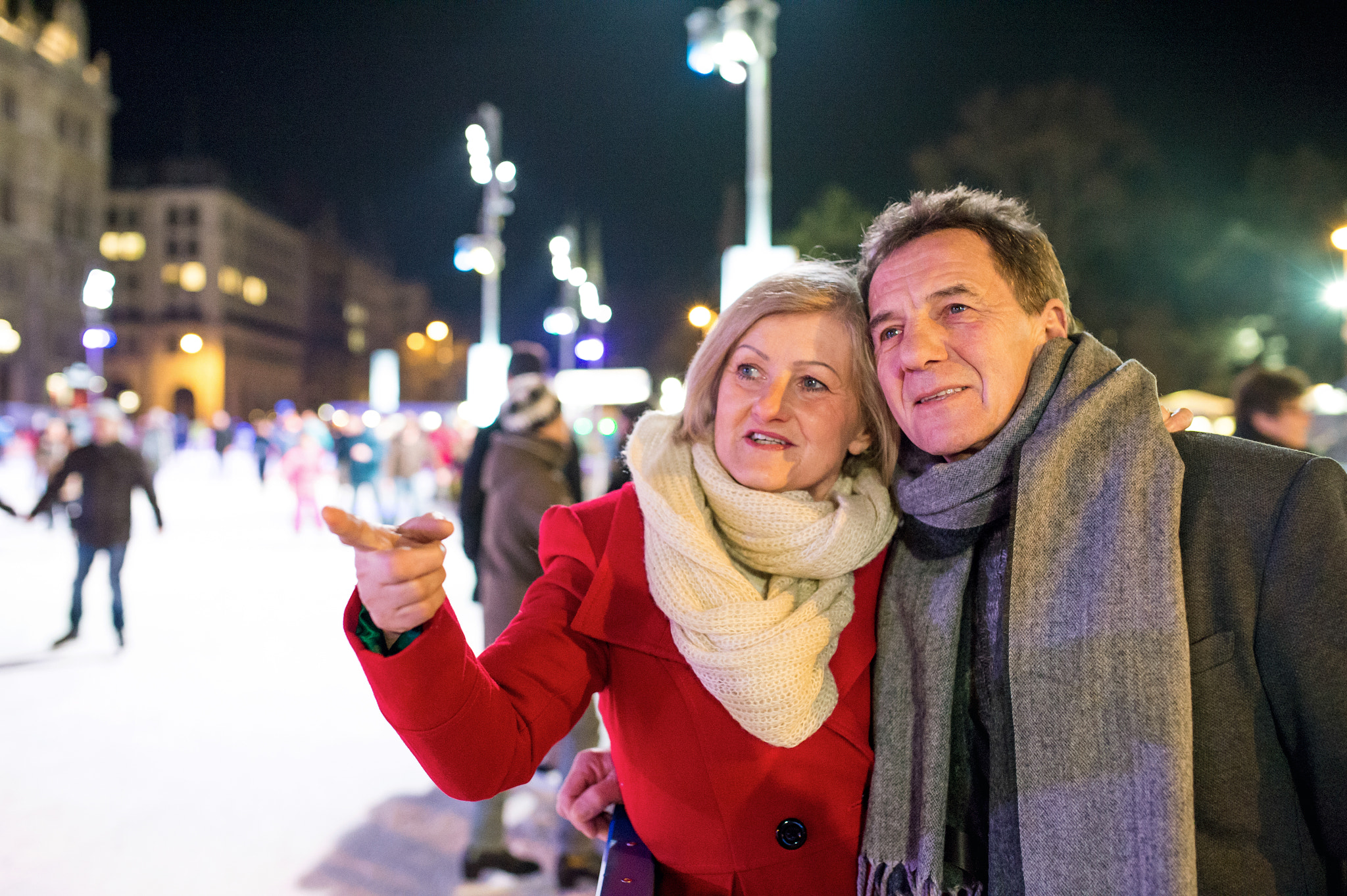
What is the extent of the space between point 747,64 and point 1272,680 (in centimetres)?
838

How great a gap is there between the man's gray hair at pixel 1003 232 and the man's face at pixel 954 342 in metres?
0.02

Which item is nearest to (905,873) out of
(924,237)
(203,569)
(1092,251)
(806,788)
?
(806,788)

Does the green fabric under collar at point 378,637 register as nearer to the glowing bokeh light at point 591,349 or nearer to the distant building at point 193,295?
the glowing bokeh light at point 591,349

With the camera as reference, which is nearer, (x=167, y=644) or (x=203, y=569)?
(x=167, y=644)

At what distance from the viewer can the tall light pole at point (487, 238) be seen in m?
13.1

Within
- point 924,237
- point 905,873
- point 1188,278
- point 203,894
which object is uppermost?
point 1188,278

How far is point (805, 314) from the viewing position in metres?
1.96

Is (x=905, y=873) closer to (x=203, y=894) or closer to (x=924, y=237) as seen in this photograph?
(x=924, y=237)

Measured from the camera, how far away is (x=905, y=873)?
1.62 meters

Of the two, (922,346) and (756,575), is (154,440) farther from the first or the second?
(922,346)

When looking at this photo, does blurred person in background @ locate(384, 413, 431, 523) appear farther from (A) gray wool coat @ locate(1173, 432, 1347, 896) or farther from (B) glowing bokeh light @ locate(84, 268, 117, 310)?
(A) gray wool coat @ locate(1173, 432, 1347, 896)

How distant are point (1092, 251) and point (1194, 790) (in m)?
23.2

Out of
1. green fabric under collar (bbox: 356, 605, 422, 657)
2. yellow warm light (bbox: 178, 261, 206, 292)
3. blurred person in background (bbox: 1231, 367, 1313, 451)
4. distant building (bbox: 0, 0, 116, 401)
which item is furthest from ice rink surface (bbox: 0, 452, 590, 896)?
yellow warm light (bbox: 178, 261, 206, 292)

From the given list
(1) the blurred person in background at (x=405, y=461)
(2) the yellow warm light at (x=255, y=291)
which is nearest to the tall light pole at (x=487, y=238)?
(1) the blurred person in background at (x=405, y=461)
